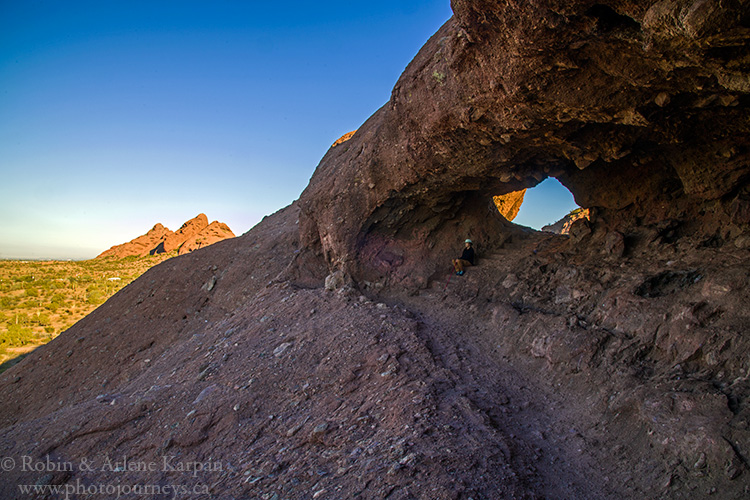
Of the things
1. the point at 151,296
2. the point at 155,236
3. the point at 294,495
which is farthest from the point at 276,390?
the point at 155,236

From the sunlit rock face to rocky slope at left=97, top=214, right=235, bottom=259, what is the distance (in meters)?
31.6

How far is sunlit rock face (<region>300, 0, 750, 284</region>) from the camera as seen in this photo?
10.3 ft

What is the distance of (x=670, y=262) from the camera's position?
5.22 meters

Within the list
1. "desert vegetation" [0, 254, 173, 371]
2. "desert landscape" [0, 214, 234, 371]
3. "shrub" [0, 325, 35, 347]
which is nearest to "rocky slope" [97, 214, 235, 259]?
"desert landscape" [0, 214, 234, 371]

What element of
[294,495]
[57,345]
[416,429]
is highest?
[416,429]

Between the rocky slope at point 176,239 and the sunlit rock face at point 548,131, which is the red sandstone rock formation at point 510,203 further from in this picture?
the rocky slope at point 176,239

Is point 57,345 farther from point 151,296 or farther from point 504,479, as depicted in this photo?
point 504,479

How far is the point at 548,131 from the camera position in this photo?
5.03m

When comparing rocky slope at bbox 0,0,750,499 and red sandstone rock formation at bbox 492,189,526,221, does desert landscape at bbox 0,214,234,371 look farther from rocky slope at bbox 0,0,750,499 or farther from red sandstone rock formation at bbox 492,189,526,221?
red sandstone rock formation at bbox 492,189,526,221

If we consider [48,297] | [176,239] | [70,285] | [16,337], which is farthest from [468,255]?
[176,239]

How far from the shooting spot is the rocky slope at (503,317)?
3387 millimetres

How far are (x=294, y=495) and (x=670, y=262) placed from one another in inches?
215

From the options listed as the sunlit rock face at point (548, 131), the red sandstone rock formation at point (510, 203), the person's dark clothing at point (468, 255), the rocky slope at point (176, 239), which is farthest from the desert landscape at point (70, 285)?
the red sandstone rock formation at point (510, 203)

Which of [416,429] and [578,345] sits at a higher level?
[578,345]
